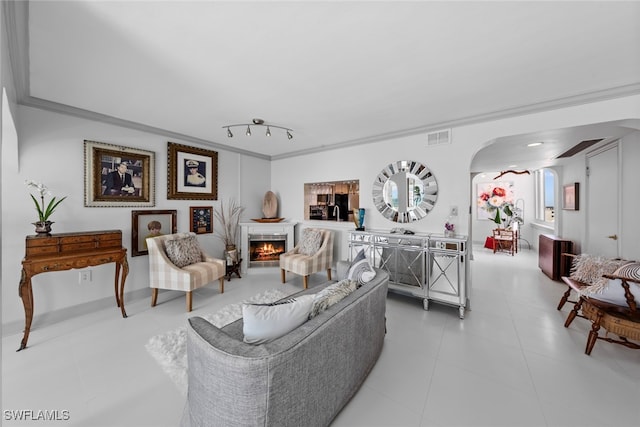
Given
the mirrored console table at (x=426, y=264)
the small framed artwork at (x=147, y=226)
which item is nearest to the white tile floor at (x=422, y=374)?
the mirrored console table at (x=426, y=264)

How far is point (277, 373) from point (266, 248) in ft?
12.1

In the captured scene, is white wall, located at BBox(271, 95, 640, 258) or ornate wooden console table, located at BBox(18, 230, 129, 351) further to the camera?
white wall, located at BBox(271, 95, 640, 258)

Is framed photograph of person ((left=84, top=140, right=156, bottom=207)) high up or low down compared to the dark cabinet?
up

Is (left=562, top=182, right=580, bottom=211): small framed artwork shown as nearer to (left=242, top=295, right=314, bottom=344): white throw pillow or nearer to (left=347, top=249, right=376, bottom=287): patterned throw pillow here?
(left=347, top=249, right=376, bottom=287): patterned throw pillow

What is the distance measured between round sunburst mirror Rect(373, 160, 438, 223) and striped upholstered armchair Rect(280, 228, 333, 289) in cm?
108

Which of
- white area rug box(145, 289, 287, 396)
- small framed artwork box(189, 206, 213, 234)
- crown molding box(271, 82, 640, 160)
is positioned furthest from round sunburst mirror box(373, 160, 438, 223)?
small framed artwork box(189, 206, 213, 234)

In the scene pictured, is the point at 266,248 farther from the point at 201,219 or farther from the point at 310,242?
the point at 201,219

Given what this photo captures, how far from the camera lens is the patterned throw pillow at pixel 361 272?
2145 mm

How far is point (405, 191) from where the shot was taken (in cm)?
365

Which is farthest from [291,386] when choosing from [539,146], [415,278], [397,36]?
[539,146]

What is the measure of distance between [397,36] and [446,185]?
2206 mm

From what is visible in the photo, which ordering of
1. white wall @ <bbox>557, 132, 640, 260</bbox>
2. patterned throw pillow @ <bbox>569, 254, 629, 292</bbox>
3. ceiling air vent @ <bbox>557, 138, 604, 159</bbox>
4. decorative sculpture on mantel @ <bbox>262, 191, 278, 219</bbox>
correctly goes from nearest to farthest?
patterned throw pillow @ <bbox>569, 254, 629, 292</bbox>, white wall @ <bbox>557, 132, 640, 260</bbox>, ceiling air vent @ <bbox>557, 138, 604, 159</bbox>, decorative sculpture on mantel @ <bbox>262, 191, 278, 219</bbox>

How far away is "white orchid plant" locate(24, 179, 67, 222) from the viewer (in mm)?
2463

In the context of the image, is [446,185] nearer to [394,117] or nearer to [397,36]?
[394,117]
